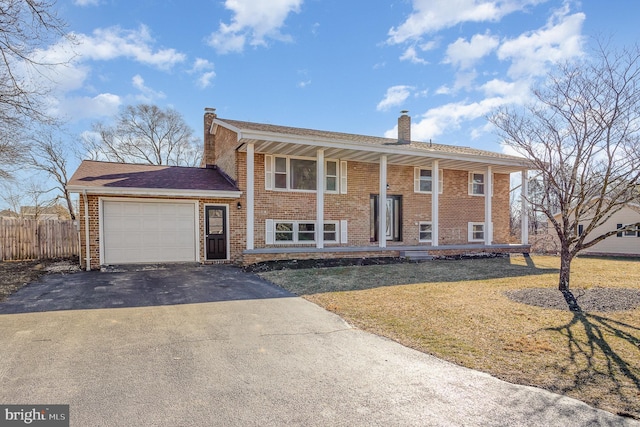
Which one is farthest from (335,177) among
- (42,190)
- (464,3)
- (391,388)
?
(42,190)

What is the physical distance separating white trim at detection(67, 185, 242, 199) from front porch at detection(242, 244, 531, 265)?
2091 millimetres

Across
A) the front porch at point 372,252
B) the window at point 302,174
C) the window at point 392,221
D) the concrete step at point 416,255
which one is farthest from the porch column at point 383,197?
the window at point 302,174

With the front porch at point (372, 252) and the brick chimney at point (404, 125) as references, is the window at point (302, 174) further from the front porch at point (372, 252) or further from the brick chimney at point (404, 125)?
the brick chimney at point (404, 125)

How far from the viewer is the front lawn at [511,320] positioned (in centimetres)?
348

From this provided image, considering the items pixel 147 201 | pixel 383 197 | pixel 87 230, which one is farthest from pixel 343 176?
pixel 87 230

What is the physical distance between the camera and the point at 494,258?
1400 cm

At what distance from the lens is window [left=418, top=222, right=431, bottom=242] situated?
15.5 m

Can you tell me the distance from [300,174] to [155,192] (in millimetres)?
5094

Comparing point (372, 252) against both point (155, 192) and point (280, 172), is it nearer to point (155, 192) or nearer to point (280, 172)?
point (280, 172)

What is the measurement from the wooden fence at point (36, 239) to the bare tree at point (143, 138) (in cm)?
1472

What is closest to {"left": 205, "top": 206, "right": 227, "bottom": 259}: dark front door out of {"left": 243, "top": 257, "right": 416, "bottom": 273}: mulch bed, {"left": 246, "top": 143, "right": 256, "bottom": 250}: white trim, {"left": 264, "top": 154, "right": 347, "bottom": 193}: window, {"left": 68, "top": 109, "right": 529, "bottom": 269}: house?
{"left": 68, "top": 109, "right": 529, "bottom": 269}: house

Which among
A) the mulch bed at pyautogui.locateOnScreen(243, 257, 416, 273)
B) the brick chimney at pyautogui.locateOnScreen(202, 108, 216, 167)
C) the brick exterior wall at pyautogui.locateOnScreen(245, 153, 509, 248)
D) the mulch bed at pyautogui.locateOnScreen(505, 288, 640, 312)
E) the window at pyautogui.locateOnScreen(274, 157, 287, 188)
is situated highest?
the brick chimney at pyautogui.locateOnScreen(202, 108, 216, 167)

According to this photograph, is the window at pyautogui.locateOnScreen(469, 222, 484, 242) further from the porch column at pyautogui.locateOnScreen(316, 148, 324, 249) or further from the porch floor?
the porch column at pyautogui.locateOnScreen(316, 148, 324, 249)

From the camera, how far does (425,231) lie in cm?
1559
